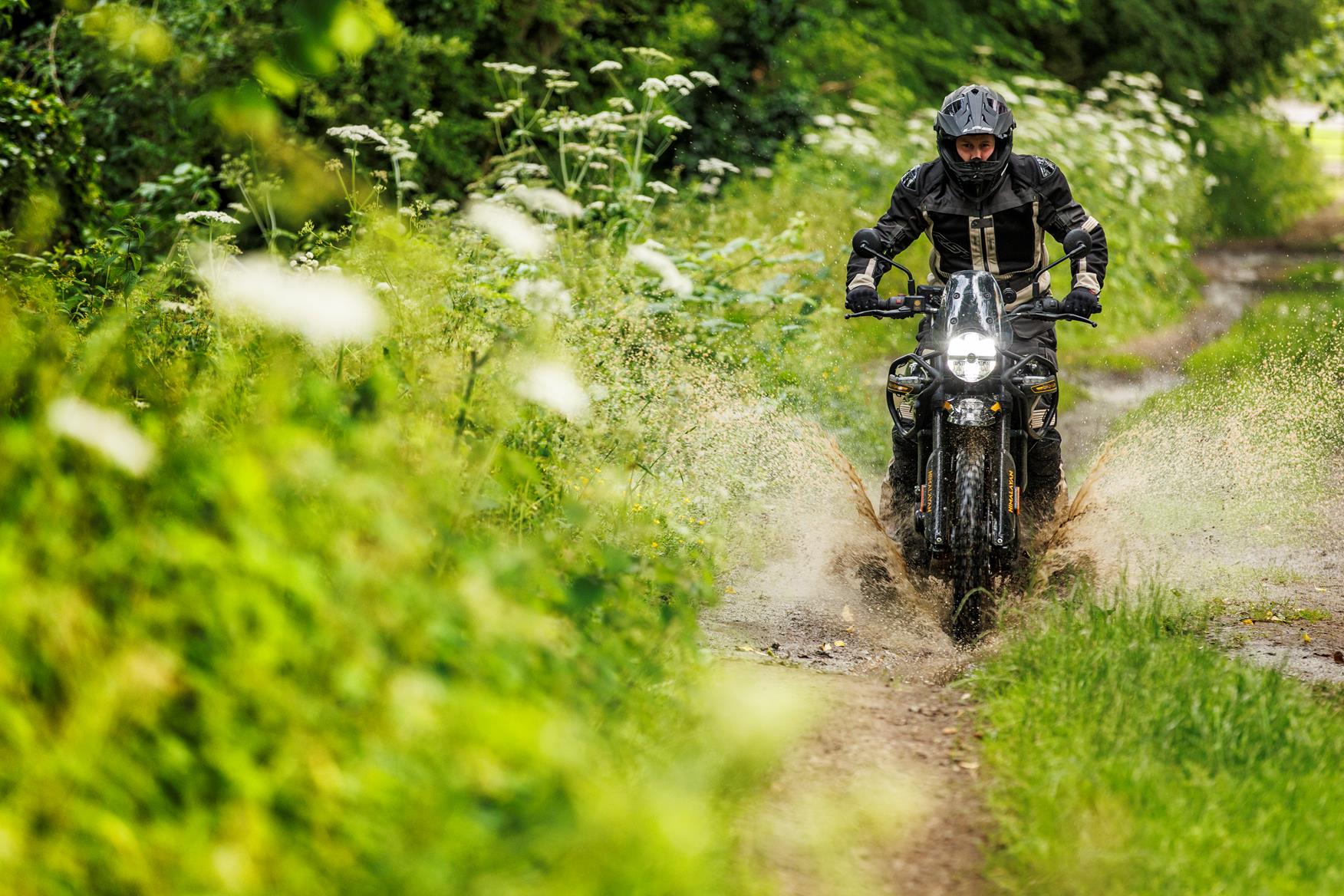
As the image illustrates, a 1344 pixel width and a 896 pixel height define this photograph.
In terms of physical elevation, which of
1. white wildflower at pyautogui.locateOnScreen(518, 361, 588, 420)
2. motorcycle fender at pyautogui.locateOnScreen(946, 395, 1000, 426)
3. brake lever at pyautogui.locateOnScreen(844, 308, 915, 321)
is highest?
brake lever at pyautogui.locateOnScreen(844, 308, 915, 321)

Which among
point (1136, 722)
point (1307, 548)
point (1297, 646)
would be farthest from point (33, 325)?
point (1307, 548)

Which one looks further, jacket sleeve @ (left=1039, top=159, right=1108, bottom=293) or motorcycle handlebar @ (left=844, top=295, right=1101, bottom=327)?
jacket sleeve @ (left=1039, top=159, right=1108, bottom=293)

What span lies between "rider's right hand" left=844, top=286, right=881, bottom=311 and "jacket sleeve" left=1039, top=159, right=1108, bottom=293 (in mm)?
910

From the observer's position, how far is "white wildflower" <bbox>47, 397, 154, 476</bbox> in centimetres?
313

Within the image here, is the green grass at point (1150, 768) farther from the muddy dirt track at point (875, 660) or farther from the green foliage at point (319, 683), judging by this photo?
the green foliage at point (319, 683)

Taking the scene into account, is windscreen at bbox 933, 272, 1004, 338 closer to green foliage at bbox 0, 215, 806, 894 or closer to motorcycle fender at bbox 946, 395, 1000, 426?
motorcycle fender at bbox 946, 395, 1000, 426

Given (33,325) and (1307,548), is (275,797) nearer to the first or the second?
(33,325)

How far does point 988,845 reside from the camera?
13.2ft

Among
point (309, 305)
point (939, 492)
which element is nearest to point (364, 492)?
point (309, 305)

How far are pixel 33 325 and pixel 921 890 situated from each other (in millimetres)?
3663

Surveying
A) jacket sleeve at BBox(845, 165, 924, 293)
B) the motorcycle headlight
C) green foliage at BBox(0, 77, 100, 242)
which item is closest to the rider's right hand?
jacket sleeve at BBox(845, 165, 924, 293)

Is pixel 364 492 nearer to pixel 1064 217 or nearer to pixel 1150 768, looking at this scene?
pixel 1150 768

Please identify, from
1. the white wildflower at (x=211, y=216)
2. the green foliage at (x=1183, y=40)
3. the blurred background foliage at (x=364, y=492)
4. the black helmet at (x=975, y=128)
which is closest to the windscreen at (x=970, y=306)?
the black helmet at (x=975, y=128)

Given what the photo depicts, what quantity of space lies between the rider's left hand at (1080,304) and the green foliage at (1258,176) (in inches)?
619
